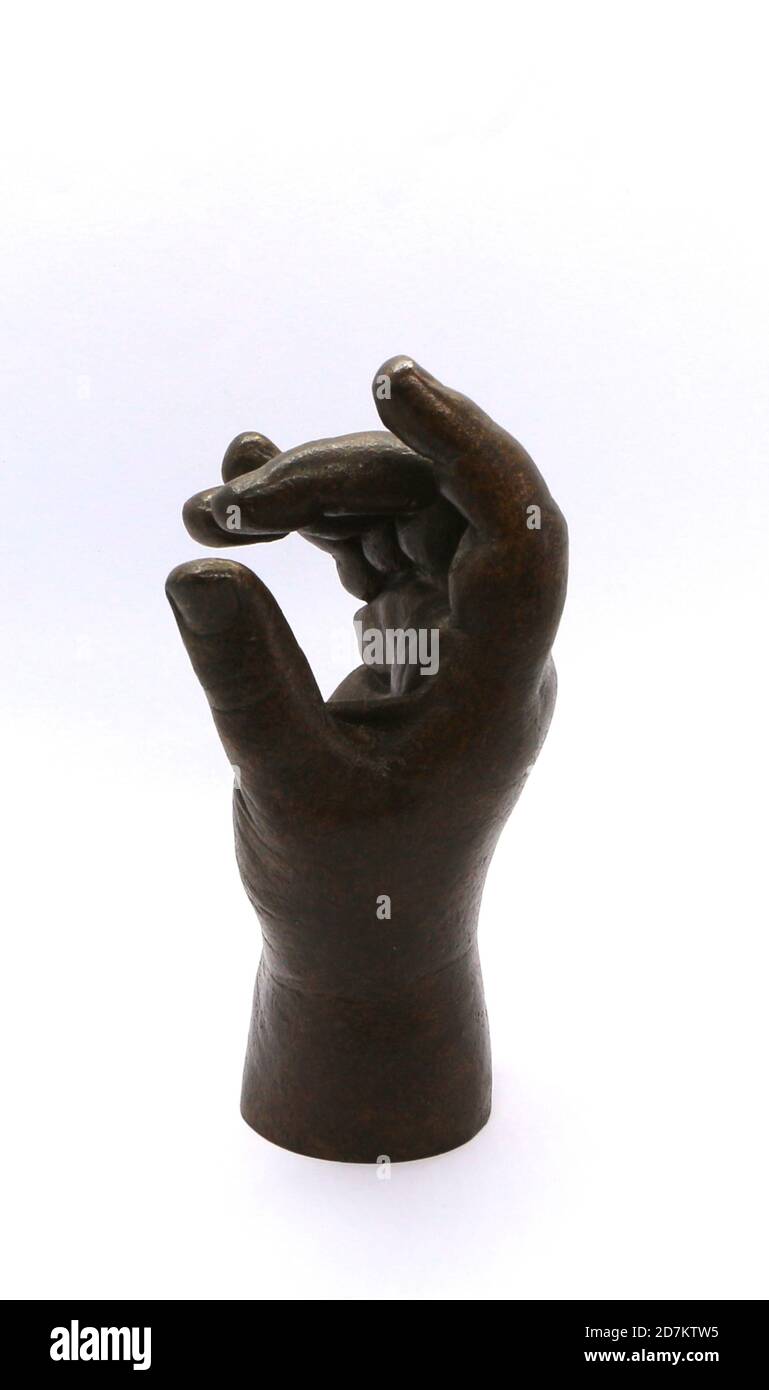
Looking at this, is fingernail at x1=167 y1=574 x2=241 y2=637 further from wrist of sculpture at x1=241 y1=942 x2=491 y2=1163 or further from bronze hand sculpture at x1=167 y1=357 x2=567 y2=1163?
wrist of sculpture at x1=241 y1=942 x2=491 y2=1163

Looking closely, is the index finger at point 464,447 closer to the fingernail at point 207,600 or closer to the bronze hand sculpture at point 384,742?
the bronze hand sculpture at point 384,742

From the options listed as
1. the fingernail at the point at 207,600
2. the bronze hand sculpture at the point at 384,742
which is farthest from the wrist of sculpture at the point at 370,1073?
the fingernail at the point at 207,600

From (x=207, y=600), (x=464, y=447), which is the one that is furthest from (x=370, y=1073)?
(x=464, y=447)

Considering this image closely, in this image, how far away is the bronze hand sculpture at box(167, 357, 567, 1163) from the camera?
2082 millimetres

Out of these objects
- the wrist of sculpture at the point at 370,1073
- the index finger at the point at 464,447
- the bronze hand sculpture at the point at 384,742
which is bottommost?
the wrist of sculpture at the point at 370,1073

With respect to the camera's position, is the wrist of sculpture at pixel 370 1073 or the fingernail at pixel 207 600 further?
the wrist of sculpture at pixel 370 1073

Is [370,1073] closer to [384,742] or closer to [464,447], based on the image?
[384,742]

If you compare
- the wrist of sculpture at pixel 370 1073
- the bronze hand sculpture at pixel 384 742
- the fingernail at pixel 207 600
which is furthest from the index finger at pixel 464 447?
the wrist of sculpture at pixel 370 1073

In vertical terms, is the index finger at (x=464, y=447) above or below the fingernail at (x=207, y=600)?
above

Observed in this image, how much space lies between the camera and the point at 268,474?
2.13 meters

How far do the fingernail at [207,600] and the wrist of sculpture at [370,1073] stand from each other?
0.62 meters

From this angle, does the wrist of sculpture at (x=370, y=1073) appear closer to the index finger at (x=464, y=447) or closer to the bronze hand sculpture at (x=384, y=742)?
the bronze hand sculpture at (x=384, y=742)

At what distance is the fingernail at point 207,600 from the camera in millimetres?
2018

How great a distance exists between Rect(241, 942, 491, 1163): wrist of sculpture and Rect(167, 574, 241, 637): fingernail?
2.04 ft
